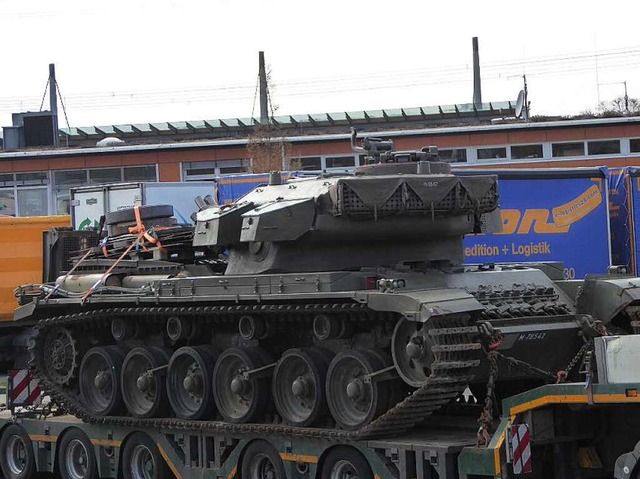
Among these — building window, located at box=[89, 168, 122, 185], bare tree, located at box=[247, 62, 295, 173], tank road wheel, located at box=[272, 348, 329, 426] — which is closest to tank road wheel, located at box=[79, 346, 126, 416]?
tank road wheel, located at box=[272, 348, 329, 426]

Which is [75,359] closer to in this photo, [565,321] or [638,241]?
[565,321]

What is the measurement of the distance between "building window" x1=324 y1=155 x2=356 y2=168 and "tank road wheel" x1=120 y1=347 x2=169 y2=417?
30.1 meters

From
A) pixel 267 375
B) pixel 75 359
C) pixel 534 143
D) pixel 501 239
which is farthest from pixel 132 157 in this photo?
pixel 267 375

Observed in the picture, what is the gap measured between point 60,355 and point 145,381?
1.98 metres

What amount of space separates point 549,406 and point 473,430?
1.55 metres

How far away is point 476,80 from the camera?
60719 millimetres

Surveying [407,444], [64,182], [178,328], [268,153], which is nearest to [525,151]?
[268,153]

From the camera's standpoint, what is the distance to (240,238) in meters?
13.9

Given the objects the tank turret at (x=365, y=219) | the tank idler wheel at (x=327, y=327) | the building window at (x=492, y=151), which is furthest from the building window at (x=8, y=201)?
the tank idler wheel at (x=327, y=327)

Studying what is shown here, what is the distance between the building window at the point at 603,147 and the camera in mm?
44344

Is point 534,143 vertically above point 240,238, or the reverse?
point 534,143

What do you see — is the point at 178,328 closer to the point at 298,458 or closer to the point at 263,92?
the point at 298,458

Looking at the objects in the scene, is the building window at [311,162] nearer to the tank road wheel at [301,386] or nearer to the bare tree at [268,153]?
the bare tree at [268,153]

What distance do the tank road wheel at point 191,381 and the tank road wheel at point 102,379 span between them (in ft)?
3.15
